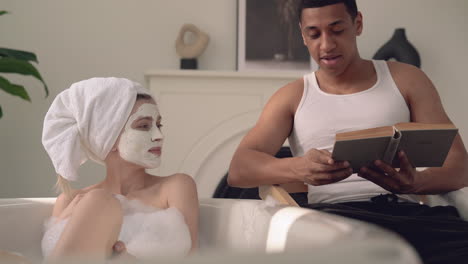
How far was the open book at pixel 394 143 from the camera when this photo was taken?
1.50m

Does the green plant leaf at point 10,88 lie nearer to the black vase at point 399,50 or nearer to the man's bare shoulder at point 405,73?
the man's bare shoulder at point 405,73

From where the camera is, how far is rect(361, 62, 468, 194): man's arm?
1634mm

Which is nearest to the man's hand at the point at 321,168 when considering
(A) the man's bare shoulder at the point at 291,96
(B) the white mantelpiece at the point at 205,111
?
(A) the man's bare shoulder at the point at 291,96

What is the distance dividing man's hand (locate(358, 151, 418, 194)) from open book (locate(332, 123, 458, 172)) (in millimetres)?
15

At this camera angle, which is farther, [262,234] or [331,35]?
[331,35]

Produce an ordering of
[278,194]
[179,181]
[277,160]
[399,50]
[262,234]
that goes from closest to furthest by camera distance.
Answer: [262,234]
[179,181]
[278,194]
[277,160]
[399,50]

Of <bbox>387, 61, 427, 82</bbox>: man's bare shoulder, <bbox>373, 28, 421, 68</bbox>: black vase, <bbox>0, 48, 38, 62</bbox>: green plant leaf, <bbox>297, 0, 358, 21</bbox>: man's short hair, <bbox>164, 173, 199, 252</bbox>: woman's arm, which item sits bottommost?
<bbox>164, 173, 199, 252</bbox>: woman's arm

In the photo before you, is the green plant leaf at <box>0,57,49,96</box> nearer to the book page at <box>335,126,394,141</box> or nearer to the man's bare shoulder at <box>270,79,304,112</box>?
the man's bare shoulder at <box>270,79,304,112</box>

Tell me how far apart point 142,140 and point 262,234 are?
1.17 feet

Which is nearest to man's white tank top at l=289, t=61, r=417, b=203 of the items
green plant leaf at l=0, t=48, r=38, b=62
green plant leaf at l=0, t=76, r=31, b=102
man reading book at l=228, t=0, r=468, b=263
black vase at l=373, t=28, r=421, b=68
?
man reading book at l=228, t=0, r=468, b=263

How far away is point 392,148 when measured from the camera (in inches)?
61.3

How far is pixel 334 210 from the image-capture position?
158 cm

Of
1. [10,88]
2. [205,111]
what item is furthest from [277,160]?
[205,111]

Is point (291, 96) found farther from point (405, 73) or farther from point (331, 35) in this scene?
point (405, 73)
